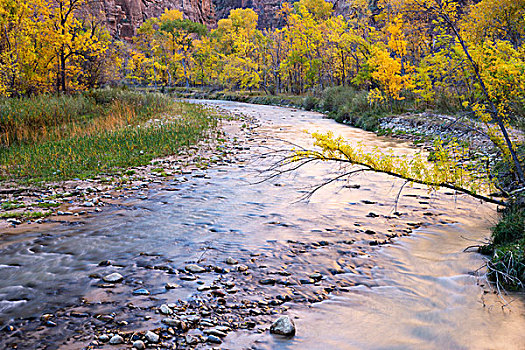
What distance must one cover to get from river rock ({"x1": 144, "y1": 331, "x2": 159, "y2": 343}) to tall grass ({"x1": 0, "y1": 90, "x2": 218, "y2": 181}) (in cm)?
667

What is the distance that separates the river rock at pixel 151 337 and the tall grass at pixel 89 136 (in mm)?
6674

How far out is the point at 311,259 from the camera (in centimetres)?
505

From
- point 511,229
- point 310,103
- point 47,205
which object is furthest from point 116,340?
point 310,103

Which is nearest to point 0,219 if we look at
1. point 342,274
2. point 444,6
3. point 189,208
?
point 189,208

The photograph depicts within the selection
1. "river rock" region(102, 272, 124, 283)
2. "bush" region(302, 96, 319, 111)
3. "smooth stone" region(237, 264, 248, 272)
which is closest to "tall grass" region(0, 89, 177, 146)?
"river rock" region(102, 272, 124, 283)

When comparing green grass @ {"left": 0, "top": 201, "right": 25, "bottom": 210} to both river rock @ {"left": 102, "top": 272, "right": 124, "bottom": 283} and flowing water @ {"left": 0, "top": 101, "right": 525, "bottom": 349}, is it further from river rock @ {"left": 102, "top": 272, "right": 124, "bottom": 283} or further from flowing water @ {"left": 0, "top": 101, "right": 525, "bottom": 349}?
river rock @ {"left": 102, "top": 272, "right": 124, "bottom": 283}

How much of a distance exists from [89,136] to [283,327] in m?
11.4

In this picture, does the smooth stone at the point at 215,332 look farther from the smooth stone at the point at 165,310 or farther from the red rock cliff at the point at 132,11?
the red rock cliff at the point at 132,11

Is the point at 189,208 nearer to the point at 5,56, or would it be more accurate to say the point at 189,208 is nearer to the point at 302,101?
the point at 5,56

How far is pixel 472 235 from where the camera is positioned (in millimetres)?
5844

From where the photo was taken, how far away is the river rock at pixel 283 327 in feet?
11.3

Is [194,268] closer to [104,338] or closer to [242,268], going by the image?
[242,268]

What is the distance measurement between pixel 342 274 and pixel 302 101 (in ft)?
92.7

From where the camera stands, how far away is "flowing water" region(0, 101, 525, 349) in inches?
143
